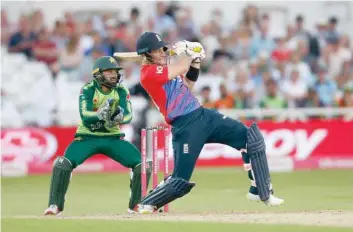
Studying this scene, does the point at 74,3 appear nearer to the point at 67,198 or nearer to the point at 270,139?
the point at 270,139

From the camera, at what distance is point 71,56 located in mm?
20266

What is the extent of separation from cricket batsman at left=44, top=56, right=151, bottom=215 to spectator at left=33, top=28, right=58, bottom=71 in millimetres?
8330

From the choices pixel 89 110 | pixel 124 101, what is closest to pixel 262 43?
pixel 124 101

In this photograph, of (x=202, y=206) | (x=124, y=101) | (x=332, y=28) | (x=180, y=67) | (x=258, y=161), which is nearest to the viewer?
(x=180, y=67)

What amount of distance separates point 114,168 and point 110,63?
270 inches

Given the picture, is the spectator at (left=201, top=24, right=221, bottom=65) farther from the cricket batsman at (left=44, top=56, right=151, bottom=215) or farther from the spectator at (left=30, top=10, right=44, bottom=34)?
the cricket batsman at (left=44, top=56, right=151, bottom=215)

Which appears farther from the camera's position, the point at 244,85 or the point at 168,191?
the point at 244,85

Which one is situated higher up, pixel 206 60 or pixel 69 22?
pixel 69 22

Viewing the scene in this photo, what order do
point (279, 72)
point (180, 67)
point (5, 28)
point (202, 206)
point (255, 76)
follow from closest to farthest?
point (180, 67)
point (202, 206)
point (255, 76)
point (279, 72)
point (5, 28)

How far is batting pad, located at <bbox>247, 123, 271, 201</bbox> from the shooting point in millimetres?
10812

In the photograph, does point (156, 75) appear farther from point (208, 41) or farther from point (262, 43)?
point (262, 43)

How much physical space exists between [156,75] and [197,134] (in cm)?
69

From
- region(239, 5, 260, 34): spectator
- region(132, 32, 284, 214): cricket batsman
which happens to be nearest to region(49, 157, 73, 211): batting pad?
region(132, 32, 284, 214): cricket batsman

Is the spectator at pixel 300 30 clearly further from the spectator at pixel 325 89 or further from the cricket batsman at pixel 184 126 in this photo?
the cricket batsman at pixel 184 126
